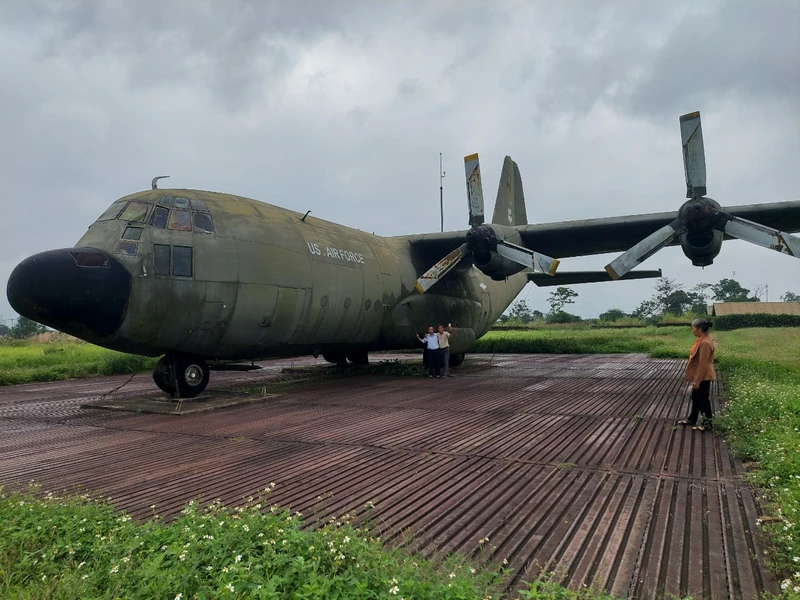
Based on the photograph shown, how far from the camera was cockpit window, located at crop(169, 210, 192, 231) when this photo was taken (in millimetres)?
10070

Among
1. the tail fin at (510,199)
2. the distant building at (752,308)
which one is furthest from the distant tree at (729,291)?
the tail fin at (510,199)

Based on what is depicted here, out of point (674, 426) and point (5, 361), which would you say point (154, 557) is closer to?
point (674, 426)

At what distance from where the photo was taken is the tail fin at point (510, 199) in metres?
21.1

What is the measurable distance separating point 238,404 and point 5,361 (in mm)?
13419

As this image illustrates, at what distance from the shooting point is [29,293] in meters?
8.30

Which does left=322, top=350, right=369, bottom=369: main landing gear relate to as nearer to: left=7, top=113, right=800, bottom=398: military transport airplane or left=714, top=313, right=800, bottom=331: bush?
left=7, top=113, right=800, bottom=398: military transport airplane

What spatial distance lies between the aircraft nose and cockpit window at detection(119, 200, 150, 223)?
99 centimetres

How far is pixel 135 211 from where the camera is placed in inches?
389

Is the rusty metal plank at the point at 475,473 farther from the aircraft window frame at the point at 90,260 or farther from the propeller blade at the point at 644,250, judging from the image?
the propeller blade at the point at 644,250

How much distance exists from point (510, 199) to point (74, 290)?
1714 cm

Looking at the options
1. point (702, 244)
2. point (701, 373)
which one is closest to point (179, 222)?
point (701, 373)

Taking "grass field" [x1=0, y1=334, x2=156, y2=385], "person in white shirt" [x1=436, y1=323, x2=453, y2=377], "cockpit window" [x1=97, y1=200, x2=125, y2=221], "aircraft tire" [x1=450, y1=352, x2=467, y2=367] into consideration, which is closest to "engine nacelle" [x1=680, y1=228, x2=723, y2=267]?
"person in white shirt" [x1=436, y1=323, x2=453, y2=377]

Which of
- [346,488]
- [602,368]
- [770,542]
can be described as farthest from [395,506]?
[602,368]

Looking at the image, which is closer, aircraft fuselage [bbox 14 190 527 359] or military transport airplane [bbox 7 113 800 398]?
military transport airplane [bbox 7 113 800 398]
